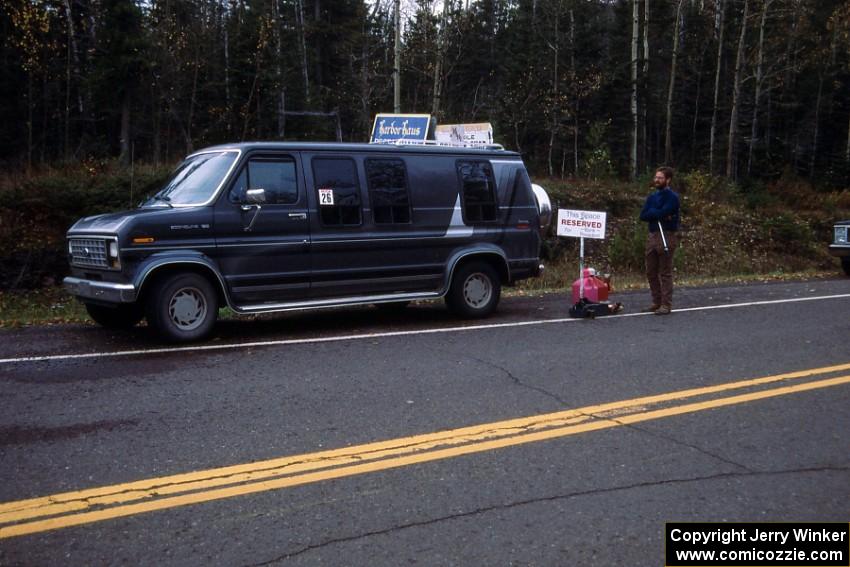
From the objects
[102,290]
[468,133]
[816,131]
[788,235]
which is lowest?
[788,235]

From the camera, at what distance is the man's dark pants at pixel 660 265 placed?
11.2 metres

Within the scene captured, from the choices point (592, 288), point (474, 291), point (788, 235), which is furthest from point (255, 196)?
point (788, 235)

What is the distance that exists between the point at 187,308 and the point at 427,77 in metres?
24.4

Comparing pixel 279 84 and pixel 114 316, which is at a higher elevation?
pixel 279 84

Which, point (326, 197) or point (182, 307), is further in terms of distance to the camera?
point (326, 197)

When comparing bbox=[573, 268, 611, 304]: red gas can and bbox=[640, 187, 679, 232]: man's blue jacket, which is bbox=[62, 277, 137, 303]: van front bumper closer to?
bbox=[573, 268, 611, 304]: red gas can

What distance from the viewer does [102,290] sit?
8.60m

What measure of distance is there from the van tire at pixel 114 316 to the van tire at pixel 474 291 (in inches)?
157

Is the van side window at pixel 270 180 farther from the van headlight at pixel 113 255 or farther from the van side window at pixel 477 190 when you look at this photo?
the van side window at pixel 477 190

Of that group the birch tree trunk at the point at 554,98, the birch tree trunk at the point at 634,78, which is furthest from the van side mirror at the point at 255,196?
the birch tree trunk at the point at 554,98

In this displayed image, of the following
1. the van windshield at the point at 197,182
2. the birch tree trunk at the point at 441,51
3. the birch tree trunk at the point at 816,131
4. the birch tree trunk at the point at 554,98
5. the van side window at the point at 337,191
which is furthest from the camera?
the birch tree trunk at the point at 816,131

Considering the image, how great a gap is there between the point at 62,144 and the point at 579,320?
25953mm

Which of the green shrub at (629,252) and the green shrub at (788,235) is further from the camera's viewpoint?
the green shrub at (788,235)

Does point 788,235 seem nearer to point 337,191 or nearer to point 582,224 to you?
point 582,224
